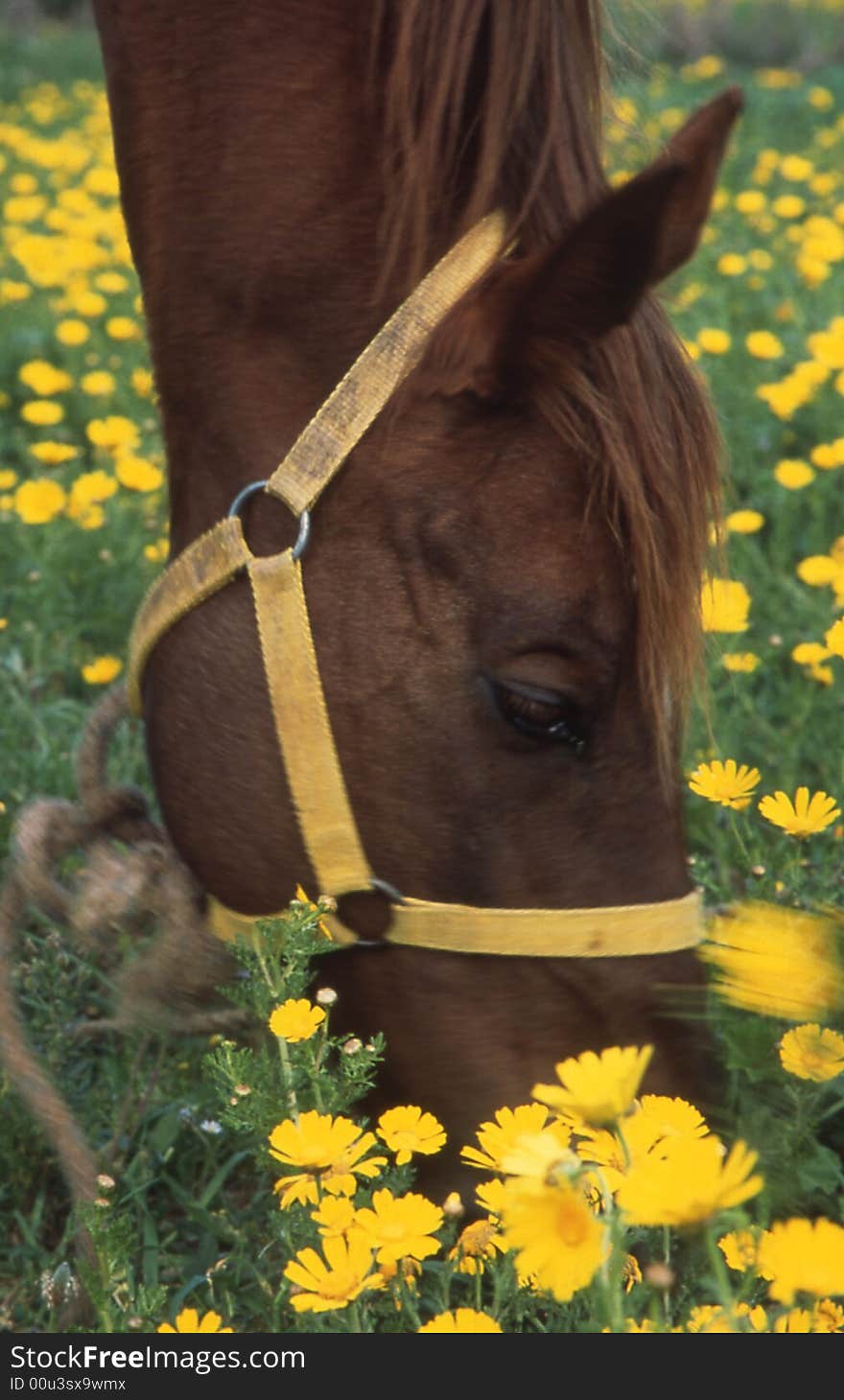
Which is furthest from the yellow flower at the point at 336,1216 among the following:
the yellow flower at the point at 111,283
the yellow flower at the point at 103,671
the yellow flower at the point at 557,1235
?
the yellow flower at the point at 111,283

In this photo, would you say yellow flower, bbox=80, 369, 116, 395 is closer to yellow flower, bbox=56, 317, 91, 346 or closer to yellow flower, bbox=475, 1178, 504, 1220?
yellow flower, bbox=56, 317, 91, 346

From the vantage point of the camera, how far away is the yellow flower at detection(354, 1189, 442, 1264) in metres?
1.37

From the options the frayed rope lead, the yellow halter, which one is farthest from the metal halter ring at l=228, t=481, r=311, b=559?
the frayed rope lead

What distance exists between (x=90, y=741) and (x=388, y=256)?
3.03 ft

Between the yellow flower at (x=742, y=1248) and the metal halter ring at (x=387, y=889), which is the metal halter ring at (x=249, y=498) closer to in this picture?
the metal halter ring at (x=387, y=889)

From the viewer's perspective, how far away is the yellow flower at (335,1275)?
1.33 meters

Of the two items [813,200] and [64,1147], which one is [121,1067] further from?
[813,200]

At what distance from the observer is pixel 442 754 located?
175cm

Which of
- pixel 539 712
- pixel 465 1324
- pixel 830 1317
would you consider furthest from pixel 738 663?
pixel 465 1324

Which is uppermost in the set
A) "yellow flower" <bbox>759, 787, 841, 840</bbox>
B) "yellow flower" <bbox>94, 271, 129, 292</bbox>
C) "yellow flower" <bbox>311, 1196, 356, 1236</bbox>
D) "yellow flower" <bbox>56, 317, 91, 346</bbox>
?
Answer: "yellow flower" <bbox>311, 1196, 356, 1236</bbox>

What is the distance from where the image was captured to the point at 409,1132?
1.56 m

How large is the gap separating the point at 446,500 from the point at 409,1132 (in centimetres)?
65

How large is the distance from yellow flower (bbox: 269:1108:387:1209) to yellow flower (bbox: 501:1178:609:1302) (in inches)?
12.7
